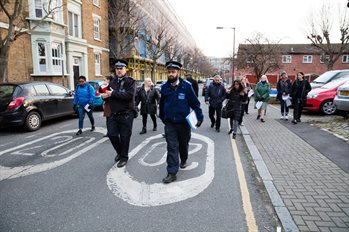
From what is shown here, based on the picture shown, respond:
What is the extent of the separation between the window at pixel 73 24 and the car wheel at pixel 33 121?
15.3m

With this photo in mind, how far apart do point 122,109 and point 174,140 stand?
4.14ft

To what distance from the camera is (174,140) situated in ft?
15.1

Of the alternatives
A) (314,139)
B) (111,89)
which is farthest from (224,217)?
(314,139)

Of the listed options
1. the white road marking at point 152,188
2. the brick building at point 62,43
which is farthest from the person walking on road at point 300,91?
the brick building at point 62,43

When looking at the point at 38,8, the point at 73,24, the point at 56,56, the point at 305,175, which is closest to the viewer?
the point at 305,175

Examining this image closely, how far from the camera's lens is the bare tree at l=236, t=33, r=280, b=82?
32.0 m

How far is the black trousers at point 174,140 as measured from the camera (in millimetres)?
4535

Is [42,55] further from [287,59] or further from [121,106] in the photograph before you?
[287,59]

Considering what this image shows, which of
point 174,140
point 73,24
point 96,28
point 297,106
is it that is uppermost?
point 96,28

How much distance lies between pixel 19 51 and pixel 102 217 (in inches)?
669

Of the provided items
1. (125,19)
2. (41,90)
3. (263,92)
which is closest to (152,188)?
(41,90)

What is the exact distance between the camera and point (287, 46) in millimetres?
56219

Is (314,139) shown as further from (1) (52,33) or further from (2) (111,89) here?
(1) (52,33)

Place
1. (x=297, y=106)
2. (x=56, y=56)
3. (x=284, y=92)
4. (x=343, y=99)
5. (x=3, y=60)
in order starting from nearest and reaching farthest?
1. (x=343, y=99)
2. (x=297, y=106)
3. (x=284, y=92)
4. (x=3, y=60)
5. (x=56, y=56)
